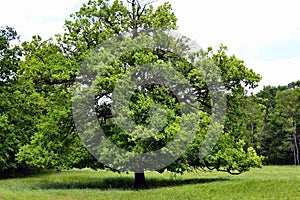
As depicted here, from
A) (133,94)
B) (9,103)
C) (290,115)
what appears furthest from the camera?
(290,115)

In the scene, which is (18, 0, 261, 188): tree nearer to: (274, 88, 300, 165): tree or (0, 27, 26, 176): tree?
(0, 27, 26, 176): tree

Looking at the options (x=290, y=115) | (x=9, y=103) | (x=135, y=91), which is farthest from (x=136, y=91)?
(x=290, y=115)

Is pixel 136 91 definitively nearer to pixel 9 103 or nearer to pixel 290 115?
pixel 9 103

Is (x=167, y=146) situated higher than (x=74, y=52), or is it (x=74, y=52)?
(x=74, y=52)

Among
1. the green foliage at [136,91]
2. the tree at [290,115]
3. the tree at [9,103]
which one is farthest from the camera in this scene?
the tree at [290,115]

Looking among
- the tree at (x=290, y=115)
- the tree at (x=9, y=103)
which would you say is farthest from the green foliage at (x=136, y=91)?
the tree at (x=290, y=115)

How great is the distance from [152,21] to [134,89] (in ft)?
17.7

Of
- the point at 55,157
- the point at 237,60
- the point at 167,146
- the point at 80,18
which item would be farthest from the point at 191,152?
the point at 80,18

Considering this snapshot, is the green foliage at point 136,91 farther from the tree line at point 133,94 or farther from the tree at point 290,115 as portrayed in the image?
the tree at point 290,115

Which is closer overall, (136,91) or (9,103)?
(136,91)

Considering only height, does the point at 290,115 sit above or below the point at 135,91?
above

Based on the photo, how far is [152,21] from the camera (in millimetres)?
26422

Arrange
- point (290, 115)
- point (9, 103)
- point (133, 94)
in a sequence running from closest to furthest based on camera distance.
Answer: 1. point (133, 94)
2. point (9, 103)
3. point (290, 115)

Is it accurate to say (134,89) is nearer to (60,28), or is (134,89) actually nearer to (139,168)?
(139,168)
